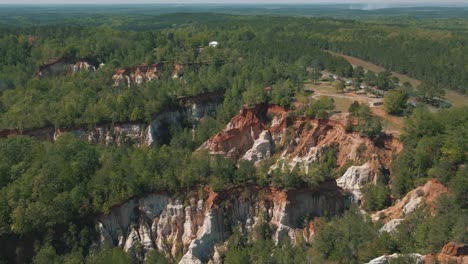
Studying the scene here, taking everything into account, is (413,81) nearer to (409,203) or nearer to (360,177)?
(360,177)

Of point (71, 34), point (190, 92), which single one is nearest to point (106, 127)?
point (190, 92)

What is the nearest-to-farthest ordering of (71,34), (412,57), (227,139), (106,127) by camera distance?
1. (227,139)
2. (106,127)
3. (412,57)
4. (71,34)

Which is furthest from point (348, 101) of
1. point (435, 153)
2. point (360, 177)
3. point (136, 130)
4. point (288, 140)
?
point (136, 130)

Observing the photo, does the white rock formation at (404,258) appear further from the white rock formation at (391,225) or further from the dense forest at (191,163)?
the white rock formation at (391,225)

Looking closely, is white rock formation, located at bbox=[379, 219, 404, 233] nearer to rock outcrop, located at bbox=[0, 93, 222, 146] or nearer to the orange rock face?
the orange rock face

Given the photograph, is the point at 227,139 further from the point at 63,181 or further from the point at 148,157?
the point at 63,181

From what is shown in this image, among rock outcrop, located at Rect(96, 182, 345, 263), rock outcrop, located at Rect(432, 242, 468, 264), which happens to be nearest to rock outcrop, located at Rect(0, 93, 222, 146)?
rock outcrop, located at Rect(96, 182, 345, 263)

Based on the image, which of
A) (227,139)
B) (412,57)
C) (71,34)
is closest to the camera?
(227,139)
